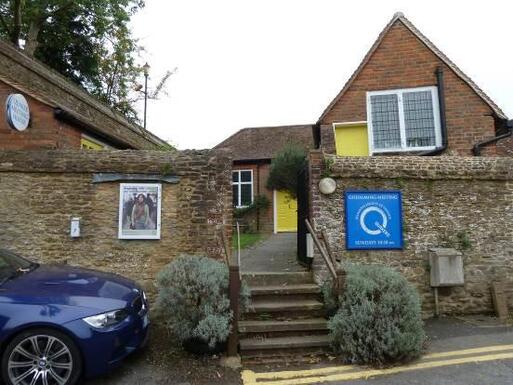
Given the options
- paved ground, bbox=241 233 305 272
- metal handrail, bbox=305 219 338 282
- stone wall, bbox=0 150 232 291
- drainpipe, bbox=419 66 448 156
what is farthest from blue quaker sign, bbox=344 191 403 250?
drainpipe, bbox=419 66 448 156

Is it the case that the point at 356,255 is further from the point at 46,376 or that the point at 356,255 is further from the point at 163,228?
the point at 46,376

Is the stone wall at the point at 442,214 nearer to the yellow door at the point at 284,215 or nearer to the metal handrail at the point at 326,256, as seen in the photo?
the metal handrail at the point at 326,256

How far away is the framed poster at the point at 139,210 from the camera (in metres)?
7.56

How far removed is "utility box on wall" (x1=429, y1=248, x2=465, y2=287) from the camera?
7.62 m

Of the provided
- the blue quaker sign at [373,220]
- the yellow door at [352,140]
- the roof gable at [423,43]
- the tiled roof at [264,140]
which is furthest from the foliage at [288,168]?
the blue quaker sign at [373,220]

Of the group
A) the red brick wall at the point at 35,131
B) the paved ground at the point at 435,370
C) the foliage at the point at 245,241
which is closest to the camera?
the paved ground at the point at 435,370

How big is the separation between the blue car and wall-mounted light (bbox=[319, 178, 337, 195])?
411 cm

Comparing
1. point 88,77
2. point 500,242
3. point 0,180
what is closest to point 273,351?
point 500,242

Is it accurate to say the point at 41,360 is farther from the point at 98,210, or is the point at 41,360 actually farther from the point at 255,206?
the point at 255,206

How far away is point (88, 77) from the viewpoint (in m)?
22.9

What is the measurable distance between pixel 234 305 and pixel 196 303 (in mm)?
519

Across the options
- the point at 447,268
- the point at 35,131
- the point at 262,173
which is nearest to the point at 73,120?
the point at 35,131

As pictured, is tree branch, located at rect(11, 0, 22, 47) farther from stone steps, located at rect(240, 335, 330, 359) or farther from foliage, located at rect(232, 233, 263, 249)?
stone steps, located at rect(240, 335, 330, 359)

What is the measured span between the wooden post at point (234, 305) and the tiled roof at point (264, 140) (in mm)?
16988
